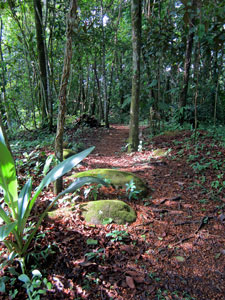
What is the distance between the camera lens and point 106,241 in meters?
2.18

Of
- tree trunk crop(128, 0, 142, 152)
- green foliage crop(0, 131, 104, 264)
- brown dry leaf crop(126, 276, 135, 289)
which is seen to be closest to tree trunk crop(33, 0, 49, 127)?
tree trunk crop(128, 0, 142, 152)

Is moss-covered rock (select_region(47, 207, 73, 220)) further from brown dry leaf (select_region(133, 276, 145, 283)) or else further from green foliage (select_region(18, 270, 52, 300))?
brown dry leaf (select_region(133, 276, 145, 283))

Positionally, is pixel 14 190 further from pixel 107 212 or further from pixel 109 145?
pixel 109 145

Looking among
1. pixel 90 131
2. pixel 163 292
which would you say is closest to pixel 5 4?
pixel 90 131

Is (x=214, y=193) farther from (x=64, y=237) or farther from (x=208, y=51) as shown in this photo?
(x=208, y=51)

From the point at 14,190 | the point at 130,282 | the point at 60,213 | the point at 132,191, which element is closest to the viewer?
the point at 130,282

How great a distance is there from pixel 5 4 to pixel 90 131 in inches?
192

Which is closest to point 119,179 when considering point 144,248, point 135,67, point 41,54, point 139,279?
point 144,248

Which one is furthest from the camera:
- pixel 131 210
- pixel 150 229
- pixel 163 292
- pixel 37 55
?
pixel 37 55

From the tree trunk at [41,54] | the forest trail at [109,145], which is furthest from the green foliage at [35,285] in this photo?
the tree trunk at [41,54]

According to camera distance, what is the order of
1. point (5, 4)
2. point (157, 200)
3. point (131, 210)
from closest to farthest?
point (131, 210) → point (157, 200) → point (5, 4)

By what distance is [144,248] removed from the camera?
85.6 inches

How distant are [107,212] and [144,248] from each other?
0.60 meters

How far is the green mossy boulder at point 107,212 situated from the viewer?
2498 millimetres
